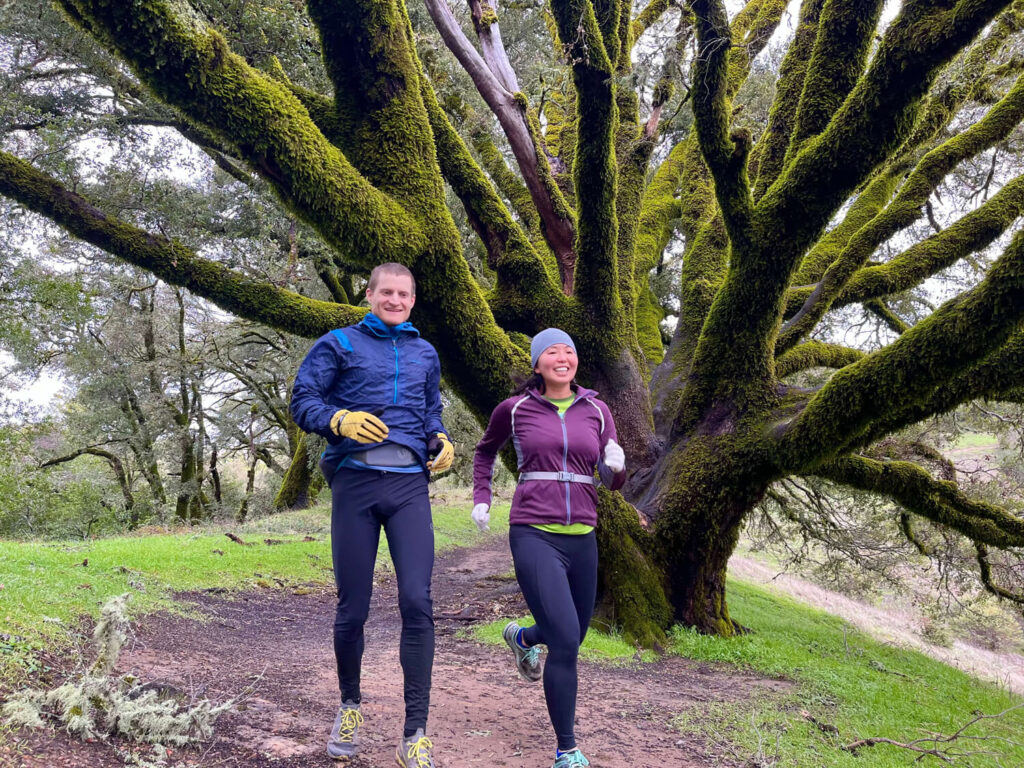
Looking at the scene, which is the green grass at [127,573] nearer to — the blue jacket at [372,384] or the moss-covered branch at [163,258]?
the blue jacket at [372,384]

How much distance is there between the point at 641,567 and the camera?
273 inches

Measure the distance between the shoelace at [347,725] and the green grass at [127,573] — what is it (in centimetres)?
144

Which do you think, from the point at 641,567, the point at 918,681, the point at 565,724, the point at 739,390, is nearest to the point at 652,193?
the point at 739,390

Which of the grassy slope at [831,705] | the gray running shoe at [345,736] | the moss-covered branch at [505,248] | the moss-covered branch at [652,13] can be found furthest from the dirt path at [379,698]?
the moss-covered branch at [652,13]

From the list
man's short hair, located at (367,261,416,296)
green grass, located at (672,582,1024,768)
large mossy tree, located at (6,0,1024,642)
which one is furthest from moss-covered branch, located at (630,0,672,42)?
green grass, located at (672,582,1024,768)

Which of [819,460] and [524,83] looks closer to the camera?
[819,460]

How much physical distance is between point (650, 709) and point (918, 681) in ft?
15.7

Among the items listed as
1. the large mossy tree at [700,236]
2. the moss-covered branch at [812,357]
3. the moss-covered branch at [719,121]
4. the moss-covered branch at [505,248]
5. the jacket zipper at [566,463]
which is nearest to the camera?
the jacket zipper at [566,463]

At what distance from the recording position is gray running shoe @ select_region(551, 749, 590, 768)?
301cm

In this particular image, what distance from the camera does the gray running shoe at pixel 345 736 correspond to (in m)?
3.01

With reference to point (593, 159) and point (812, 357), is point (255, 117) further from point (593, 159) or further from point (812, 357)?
point (812, 357)

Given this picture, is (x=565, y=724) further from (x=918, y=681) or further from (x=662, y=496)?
(x=918, y=681)

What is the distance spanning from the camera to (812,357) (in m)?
8.80

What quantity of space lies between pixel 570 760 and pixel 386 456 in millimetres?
1670
